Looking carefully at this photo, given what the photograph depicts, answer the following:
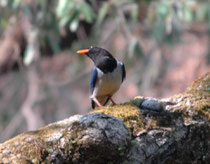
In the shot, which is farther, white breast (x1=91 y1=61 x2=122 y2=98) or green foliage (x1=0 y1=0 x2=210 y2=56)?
green foliage (x1=0 y1=0 x2=210 y2=56)

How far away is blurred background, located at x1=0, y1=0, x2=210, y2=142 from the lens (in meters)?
6.70

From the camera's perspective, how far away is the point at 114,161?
241 centimetres

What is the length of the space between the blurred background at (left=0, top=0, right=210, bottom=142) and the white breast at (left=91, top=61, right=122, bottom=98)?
1616 millimetres

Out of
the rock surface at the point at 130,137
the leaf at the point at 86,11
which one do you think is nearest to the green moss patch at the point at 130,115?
the rock surface at the point at 130,137

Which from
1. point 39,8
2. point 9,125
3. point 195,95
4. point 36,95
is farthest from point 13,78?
point 195,95

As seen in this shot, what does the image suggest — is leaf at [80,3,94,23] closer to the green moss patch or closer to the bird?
the bird

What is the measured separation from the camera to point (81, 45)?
8414 millimetres

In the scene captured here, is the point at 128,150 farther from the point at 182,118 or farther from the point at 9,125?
the point at 9,125

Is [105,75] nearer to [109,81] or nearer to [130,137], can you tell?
[109,81]

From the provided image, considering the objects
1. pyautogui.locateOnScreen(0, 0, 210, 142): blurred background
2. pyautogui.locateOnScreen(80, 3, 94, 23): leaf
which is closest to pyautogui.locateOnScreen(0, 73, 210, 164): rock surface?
pyautogui.locateOnScreen(80, 3, 94, 23): leaf

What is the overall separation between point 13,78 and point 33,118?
3850mm

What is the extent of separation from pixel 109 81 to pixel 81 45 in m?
4.39

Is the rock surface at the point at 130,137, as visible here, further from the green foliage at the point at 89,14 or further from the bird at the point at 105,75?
the green foliage at the point at 89,14

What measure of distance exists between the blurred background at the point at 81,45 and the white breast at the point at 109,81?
162 cm
